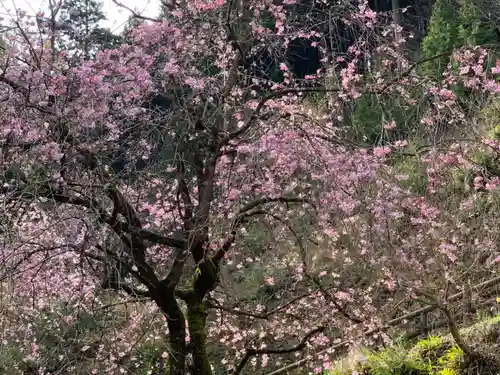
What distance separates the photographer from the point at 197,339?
4.58 meters

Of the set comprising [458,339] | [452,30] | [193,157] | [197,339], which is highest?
[452,30]

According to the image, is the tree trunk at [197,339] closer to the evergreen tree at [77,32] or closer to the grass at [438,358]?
the grass at [438,358]

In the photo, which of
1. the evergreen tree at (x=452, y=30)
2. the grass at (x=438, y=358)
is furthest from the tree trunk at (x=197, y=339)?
the evergreen tree at (x=452, y=30)

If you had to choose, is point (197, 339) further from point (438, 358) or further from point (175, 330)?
→ point (438, 358)

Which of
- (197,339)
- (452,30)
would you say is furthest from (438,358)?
(452,30)

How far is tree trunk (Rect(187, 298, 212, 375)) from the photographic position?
4.55 m

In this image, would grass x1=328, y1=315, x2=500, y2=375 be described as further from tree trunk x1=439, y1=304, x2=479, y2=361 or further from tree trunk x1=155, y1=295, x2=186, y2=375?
tree trunk x1=155, y1=295, x2=186, y2=375

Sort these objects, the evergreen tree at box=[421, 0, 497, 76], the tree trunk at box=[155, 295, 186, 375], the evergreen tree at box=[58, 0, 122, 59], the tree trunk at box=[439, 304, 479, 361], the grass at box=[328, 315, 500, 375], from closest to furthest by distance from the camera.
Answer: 1. the evergreen tree at box=[58, 0, 122, 59]
2. the tree trunk at box=[155, 295, 186, 375]
3. the tree trunk at box=[439, 304, 479, 361]
4. the grass at box=[328, 315, 500, 375]
5. the evergreen tree at box=[421, 0, 497, 76]

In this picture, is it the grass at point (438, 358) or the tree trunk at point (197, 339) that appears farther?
the grass at point (438, 358)

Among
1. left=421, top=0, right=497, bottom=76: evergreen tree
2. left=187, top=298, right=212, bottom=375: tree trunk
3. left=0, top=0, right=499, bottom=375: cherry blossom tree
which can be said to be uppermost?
left=421, top=0, right=497, bottom=76: evergreen tree

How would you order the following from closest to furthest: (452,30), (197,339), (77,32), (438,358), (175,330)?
(77,32)
(175,330)
(197,339)
(438,358)
(452,30)

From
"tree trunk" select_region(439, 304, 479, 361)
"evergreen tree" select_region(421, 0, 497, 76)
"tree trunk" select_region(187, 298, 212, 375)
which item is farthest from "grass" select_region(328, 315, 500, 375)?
"evergreen tree" select_region(421, 0, 497, 76)

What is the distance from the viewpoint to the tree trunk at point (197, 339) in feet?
14.9

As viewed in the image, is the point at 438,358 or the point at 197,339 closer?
the point at 197,339
